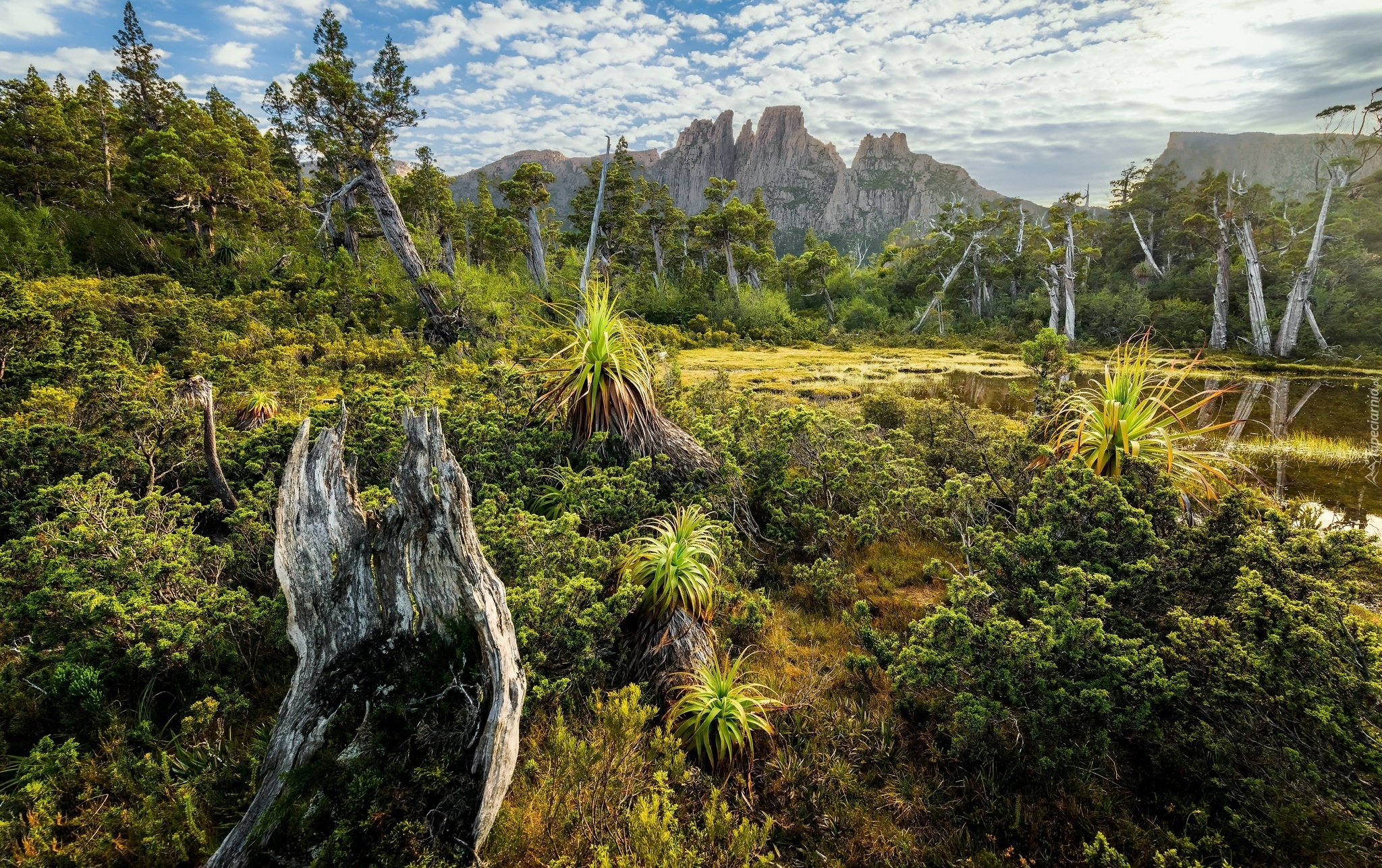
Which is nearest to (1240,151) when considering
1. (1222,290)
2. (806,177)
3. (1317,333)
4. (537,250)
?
(806,177)

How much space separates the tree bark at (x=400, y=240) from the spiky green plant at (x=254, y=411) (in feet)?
21.0

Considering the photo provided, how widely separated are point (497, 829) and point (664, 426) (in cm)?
387

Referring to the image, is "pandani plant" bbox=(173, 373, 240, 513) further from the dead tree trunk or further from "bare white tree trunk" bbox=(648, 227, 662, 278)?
"bare white tree trunk" bbox=(648, 227, 662, 278)

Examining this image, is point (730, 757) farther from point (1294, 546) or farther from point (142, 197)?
point (142, 197)

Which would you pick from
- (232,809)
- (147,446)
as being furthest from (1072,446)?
(147,446)

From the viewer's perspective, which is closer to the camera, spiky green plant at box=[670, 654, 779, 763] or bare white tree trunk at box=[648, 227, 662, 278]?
spiky green plant at box=[670, 654, 779, 763]

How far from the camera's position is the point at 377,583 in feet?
8.39

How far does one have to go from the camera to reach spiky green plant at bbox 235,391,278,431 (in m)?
5.94

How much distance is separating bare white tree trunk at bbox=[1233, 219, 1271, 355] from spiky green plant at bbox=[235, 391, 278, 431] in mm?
34600

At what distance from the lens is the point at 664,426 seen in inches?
218

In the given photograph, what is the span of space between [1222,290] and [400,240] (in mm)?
34911

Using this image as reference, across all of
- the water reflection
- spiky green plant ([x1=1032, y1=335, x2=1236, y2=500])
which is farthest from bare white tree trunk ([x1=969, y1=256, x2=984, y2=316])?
spiky green plant ([x1=1032, y1=335, x2=1236, y2=500])

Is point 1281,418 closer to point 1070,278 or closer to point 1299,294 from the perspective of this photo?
point 1299,294

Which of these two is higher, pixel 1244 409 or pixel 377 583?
pixel 377 583
